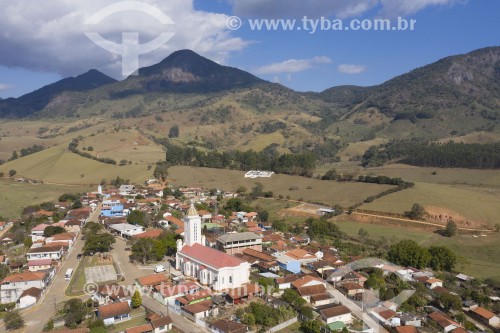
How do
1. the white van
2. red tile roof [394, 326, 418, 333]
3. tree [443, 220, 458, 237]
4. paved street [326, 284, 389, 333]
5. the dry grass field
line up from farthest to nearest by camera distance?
1. the dry grass field
2. tree [443, 220, 458, 237]
3. the white van
4. paved street [326, 284, 389, 333]
5. red tile roof [394, 326, 418, 333]

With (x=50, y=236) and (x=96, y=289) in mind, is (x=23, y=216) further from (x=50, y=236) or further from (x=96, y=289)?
(x=96, y=289)

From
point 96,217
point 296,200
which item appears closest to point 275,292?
point 96,217

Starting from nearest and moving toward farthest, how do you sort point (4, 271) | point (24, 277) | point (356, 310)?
point (356, 310) → point (24, 277) → point (4, 271)

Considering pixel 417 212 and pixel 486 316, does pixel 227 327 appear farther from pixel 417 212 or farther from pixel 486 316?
pixel 417 212

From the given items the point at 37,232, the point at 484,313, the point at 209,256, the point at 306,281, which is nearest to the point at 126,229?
the point at 37,232

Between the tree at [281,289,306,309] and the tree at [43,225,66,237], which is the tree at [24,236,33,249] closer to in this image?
the tree at [43,225,66,237]

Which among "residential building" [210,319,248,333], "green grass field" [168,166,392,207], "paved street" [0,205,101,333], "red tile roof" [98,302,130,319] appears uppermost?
"green grass field" [168,166,392,207]

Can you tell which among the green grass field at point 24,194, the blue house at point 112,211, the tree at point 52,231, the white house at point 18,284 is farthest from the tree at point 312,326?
the green grass field at point 24,194

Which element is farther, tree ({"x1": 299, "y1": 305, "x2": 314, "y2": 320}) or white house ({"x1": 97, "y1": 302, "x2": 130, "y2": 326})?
tree ({"x1": 299, "y1": 305, "x2": 314, "y2": 320})

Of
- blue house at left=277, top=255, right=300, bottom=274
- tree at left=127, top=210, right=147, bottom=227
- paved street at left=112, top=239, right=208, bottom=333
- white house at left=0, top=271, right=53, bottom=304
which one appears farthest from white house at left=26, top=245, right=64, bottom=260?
blue house at left=277, top=255, right=300, bottom=274
